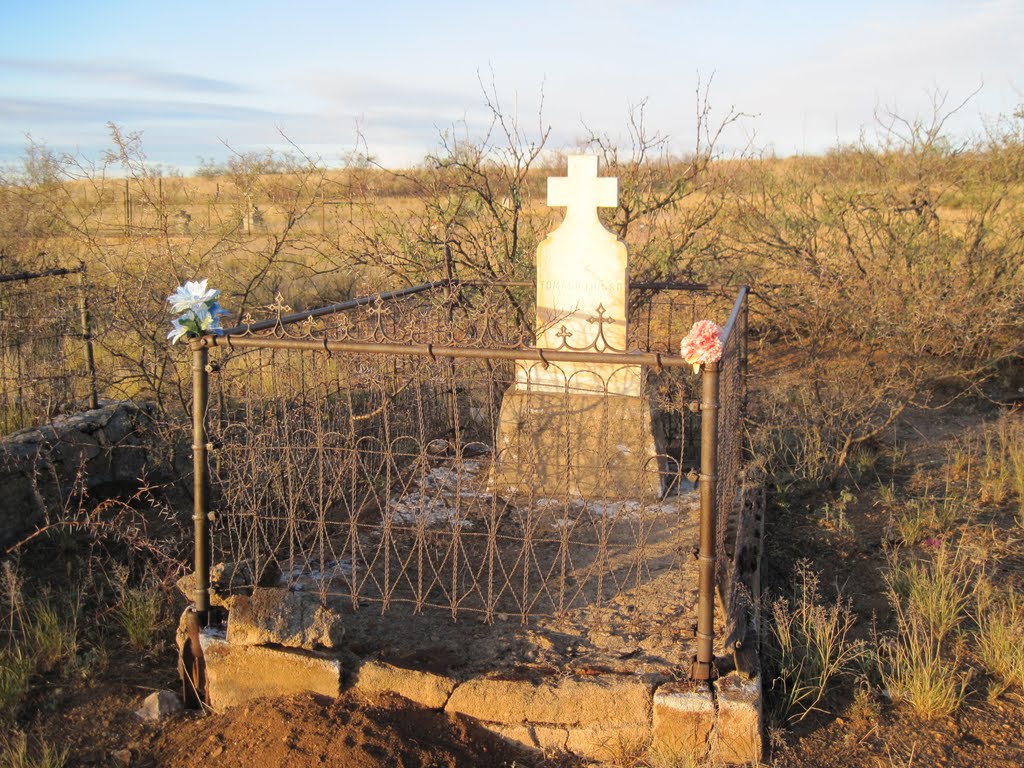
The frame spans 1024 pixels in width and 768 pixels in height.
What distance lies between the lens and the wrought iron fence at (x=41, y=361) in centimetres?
612

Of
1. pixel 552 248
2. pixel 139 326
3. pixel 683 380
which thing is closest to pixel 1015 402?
pixel 683 380

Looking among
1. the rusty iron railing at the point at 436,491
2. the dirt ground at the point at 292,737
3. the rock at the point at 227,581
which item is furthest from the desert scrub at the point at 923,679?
the rock at the point at 227,581

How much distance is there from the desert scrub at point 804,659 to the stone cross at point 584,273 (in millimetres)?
2148

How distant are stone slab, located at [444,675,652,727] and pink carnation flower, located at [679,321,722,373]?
1247 mm

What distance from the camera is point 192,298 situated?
3.67 meters

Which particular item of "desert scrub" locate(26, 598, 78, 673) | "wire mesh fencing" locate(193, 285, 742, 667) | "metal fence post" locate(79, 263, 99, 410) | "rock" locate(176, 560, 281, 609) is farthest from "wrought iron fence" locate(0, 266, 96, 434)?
"rock" locate(176, 560, 281, 609)

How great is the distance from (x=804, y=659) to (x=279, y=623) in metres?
2.19

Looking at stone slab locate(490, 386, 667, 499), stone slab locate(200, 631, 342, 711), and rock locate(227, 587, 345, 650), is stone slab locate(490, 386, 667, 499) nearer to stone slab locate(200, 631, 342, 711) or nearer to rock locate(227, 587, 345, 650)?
rock locate(227, 587, 345, 650)

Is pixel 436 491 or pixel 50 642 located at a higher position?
pixel 436 491

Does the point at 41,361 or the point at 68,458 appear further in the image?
the point at 41,361

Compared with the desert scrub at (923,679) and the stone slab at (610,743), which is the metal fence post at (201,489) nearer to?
the stone slab at (610,743)

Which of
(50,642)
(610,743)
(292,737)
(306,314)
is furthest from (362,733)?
(306,314)

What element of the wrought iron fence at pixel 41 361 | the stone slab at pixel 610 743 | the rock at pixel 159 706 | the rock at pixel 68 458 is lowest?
the rock at pixel 159 706

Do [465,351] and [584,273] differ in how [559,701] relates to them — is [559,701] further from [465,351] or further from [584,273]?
[584,273]
